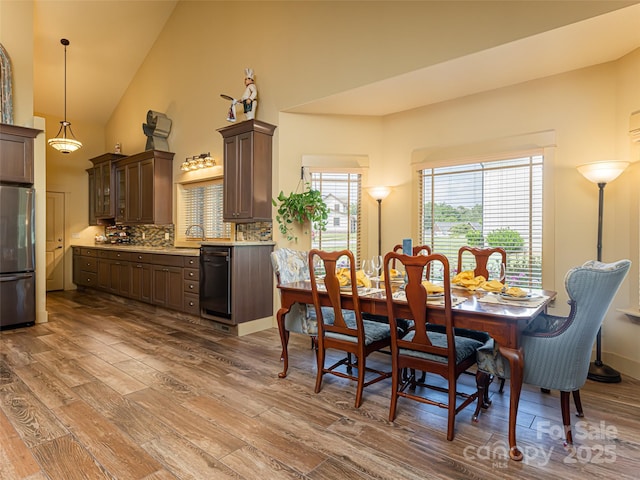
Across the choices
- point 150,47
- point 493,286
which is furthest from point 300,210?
point 150,47

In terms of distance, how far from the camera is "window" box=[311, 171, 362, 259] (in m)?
4.79

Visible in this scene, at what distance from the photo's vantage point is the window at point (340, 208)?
15.7 feet

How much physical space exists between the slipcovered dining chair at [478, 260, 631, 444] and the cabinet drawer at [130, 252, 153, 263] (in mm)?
4920

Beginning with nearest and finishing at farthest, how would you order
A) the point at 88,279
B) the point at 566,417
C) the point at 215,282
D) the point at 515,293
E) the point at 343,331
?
the point at 566,417 → the point at 515,293 → the point at 343,331 → the point at 215,282 → the point at 88,279

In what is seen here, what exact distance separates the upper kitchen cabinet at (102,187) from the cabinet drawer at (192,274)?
3328 millimetres

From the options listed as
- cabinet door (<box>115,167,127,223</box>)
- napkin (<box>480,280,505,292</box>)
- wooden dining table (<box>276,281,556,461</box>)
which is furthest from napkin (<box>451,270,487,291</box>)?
cabinet door (<box>115,167,127,223</box>)

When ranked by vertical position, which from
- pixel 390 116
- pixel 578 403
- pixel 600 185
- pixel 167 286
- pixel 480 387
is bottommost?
pixel 578 403

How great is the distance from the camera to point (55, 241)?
7.42 m

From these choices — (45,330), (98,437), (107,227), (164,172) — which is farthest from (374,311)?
(107,227)

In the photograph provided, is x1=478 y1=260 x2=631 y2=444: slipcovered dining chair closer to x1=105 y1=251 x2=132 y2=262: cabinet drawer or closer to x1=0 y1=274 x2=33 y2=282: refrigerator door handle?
x1=0 y1=274 x2=33 y2=282: refrigerator door handle

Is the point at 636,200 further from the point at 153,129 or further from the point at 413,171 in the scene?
the point at 153,129

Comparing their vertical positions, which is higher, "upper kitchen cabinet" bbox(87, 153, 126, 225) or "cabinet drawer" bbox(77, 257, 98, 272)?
"upper kitchen cabinet" bbox(87, 153, 126, 225)

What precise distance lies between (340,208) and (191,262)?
2.12 metres

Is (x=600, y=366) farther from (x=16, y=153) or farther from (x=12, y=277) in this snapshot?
(x=16, y=153)
